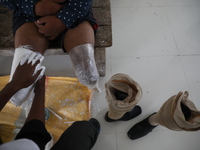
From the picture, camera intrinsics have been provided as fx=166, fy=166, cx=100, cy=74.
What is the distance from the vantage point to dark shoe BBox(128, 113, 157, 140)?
3.33ft

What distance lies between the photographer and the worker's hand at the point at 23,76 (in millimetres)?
759


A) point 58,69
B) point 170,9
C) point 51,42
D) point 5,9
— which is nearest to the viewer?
point 51,42

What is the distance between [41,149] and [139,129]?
0.61m

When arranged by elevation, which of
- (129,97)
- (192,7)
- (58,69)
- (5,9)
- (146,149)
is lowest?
(146,149)

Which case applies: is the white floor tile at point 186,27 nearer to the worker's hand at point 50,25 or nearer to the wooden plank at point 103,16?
the wooden plank at point 103,16

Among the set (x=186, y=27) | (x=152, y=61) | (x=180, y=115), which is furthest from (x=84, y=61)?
(x=186, y=27)

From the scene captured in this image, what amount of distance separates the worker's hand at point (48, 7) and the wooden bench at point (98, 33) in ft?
0.66

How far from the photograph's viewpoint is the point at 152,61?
1317 mm

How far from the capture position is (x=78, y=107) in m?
1.12

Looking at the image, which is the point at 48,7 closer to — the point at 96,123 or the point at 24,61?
the point at 24,61

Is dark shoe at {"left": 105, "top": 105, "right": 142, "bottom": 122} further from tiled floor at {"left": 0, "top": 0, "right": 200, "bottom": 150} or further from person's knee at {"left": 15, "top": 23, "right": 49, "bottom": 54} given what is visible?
person's knee at {"left": 15, "top": 23, "right": 49, "bottom": 54}

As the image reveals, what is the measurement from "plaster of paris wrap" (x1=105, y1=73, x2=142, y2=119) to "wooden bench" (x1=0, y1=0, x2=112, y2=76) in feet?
0.81

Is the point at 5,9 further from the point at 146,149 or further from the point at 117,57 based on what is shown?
the point at 146,149

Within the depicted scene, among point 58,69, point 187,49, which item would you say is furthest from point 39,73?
point 187,49
